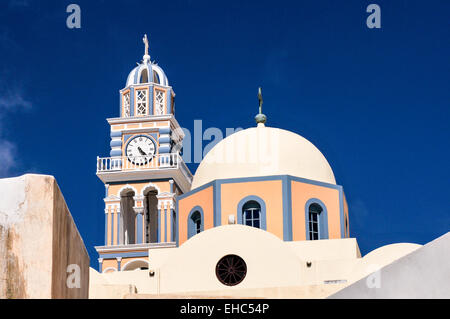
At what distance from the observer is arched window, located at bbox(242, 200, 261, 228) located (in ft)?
71.0

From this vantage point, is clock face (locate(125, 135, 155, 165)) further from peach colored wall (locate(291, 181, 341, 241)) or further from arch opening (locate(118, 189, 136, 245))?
peach colored wall (locate(291, 181, 341, 241))

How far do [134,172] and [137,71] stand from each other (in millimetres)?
4574

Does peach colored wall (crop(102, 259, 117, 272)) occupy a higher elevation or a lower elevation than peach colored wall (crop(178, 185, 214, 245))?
lower

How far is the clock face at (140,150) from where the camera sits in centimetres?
3145

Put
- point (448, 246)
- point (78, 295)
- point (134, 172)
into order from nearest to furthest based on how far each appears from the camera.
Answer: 1. point (78, 295)
2. point (448, 246)
3. point (134, 172)

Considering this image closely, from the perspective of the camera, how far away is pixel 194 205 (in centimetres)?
2267

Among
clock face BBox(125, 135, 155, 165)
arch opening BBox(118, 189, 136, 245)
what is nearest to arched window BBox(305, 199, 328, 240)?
arch opening BBox(118, 189, 136, 245)

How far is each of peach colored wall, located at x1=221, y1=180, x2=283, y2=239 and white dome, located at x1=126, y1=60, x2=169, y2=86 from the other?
12069 millimetres

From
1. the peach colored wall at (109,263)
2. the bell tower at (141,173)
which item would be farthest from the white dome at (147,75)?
the peach colored wall at (109,263)

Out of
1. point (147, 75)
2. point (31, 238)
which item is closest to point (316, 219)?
point (147, 75)
